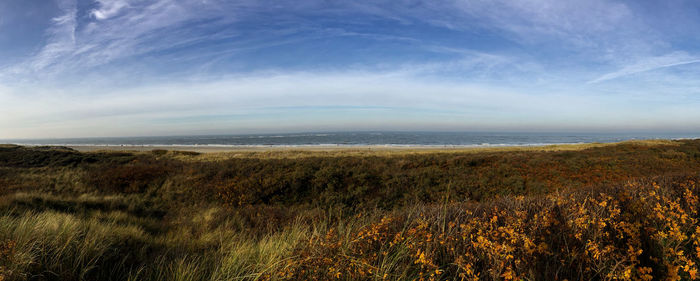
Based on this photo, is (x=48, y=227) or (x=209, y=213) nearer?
(x=48, y=227)

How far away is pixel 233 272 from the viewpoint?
3.20 meters

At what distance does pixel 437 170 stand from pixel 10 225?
14083 mm

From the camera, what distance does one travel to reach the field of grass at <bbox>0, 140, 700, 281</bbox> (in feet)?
9.25

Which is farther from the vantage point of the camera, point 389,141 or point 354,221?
point 389,141

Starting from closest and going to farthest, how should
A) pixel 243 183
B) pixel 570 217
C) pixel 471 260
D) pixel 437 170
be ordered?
1. pixel 471 260
2. pixel 570 217
3. pixel 243 183
4. pixel 437 170

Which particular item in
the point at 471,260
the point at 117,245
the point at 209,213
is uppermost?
the point at 471,260

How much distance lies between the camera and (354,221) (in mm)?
5227

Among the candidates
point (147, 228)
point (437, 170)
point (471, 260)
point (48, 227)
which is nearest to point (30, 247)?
point (48, 227)

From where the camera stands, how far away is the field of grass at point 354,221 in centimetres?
282

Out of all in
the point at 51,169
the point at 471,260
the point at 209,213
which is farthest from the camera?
the point at 51,169

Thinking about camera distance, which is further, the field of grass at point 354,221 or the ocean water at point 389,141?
the ocean water at point 389,141

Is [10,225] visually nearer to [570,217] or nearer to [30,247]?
[30,247]

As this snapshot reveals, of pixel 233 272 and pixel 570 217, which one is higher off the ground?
pixel 570 217

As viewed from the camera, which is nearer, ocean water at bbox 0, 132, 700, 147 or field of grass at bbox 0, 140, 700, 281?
field of grass at bbox 0, 140, 700, 281
